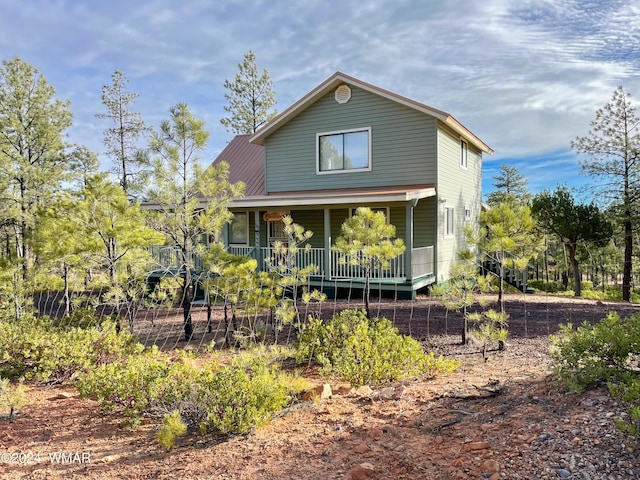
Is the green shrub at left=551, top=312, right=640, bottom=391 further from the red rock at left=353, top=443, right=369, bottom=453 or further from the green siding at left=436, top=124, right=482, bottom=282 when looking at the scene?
the green siding at left=436, top=124, right=482, bottom=282

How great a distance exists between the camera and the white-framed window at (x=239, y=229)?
604 inches

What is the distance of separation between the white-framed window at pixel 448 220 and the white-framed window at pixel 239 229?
728 cm

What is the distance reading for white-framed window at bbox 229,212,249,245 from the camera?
15344 millimetres

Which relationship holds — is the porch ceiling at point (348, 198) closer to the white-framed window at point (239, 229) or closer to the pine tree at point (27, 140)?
the white-framed window at point (239, 229)

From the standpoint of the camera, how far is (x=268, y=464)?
297cm

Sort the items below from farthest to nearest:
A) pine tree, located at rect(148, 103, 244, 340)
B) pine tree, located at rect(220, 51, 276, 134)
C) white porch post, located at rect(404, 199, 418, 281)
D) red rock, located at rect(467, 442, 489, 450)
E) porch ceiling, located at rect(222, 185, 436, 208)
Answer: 1. pine tree, located at rect(220, 51, 276, 134)
2. white porch post, located at rect(404, 199, 418, 281)
3. porch ceiling, located at rect(222, 185, 436, 208)
4. pine tree, located at rect(148, 103, 244, 340)
5. red rock, located at rect(467, 442, 489, 450)

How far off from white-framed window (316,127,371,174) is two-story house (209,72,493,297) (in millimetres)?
34

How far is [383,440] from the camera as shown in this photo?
10.4 ft

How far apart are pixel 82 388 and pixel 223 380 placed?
1.74m

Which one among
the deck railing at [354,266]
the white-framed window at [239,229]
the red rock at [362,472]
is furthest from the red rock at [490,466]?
the white-framed window at [239,229]

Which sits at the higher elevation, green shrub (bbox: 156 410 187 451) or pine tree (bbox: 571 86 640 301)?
pine tree (bbox: 571 86 640 301)

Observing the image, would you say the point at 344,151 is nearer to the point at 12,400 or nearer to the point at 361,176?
the point at 361,176

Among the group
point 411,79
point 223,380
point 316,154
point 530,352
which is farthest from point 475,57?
point 223,380

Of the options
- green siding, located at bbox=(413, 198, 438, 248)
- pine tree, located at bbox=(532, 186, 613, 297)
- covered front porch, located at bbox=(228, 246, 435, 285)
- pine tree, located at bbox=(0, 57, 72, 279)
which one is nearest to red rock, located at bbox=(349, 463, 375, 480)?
covered front porch, located at bbox=(228, 246, 435, 285)
